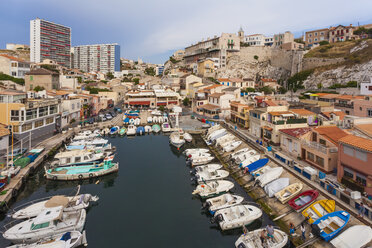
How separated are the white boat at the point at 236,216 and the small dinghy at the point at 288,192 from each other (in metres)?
2.21

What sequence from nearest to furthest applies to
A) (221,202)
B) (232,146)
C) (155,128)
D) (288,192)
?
(288,192) < (221,202) < (232,146) < (155,128)

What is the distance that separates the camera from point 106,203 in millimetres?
19781

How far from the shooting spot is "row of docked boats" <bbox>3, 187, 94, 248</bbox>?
45.6 feet

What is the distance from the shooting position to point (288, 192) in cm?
1809

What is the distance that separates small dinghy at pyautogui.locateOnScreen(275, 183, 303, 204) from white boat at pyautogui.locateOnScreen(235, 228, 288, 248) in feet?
11.7

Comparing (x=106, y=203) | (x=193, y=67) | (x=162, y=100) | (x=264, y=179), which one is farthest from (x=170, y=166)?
(x=193, y=67)

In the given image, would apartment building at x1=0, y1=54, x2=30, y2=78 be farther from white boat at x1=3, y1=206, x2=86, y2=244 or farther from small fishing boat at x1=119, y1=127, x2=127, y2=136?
white boat at x1=3, y1=206, x2=86, y2=244

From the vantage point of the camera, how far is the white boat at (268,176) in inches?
796

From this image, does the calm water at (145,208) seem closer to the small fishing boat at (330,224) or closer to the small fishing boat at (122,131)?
the small fishing boat at (330,224)

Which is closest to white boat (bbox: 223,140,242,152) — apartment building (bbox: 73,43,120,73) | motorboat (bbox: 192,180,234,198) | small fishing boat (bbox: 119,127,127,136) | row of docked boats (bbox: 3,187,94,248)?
motorboat (bbox: 192,180,234,198)

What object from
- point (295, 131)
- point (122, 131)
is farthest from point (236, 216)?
point (122, 131)

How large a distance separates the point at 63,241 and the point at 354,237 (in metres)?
16.5

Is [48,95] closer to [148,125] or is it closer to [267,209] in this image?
[148,125]

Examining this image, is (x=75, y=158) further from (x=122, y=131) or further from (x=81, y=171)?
(x=122, y=131)
